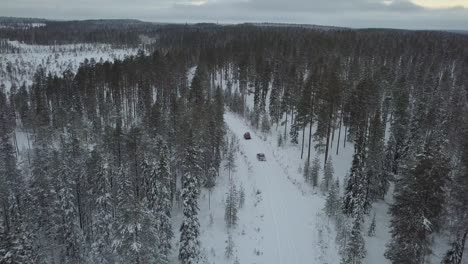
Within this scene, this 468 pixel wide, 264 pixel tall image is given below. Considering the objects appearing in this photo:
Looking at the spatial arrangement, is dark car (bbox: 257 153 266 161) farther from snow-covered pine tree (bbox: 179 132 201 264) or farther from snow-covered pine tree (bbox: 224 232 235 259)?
snow-covered pine tree (bbox: 179 132 201 264)

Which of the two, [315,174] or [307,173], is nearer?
[315,174]

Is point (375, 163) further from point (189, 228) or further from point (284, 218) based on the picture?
point (189, 228)

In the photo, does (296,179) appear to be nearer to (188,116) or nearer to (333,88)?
(333,88)

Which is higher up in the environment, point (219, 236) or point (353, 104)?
point (353, 104)

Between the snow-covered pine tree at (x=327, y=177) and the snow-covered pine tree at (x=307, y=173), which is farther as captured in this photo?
the snow-covered pine tree at (x=307, y=173)

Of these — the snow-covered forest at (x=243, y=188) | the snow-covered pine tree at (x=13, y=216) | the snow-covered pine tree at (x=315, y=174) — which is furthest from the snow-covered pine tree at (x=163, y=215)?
the snow-covered pine tree at (x=315, y=174)

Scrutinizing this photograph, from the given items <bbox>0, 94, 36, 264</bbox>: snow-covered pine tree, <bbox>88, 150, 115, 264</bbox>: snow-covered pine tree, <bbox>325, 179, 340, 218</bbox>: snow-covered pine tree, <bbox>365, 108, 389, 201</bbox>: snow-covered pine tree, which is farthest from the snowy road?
<bbox>0, 94, 36, 264</bbox>: snow-covered pine tree

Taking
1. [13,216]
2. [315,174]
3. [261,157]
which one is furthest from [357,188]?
[13,216]

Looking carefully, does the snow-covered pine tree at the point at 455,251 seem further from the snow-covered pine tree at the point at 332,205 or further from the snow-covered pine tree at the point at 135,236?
the snow-covered pine tree at the point at 135,236

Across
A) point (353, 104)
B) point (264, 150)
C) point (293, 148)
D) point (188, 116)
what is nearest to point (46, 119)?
point (188, 116)
